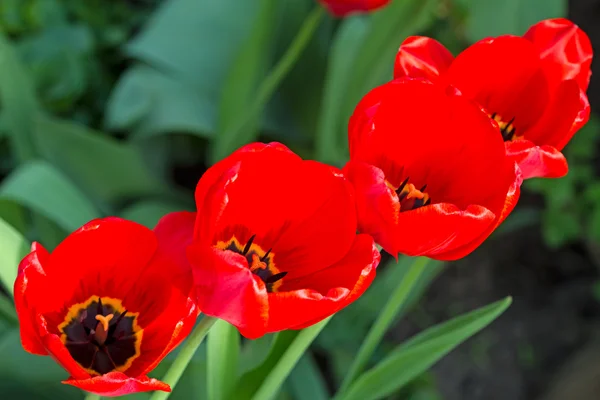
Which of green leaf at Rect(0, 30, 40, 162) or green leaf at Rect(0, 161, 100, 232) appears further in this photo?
green leaf at Rect(0, 30, 40, 162)

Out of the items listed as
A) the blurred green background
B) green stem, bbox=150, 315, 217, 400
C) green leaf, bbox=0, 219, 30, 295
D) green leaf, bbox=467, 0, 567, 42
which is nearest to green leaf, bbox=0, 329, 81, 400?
the blurred green background

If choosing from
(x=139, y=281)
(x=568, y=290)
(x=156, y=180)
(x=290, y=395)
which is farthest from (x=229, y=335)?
(x=568, y=290)

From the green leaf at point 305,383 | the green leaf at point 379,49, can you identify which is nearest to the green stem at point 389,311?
the green leaf at point 305,383

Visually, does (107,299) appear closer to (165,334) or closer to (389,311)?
(165,334)

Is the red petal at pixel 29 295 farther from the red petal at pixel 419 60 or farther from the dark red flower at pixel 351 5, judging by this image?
the dark red flower at pixel 351 5

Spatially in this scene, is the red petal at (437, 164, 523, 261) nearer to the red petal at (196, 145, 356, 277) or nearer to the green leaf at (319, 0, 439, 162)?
the red petal at (196, 145, 356, 277)

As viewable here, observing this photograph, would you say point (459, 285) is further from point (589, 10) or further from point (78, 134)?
point (78, 134)
